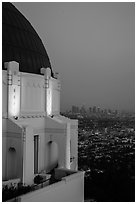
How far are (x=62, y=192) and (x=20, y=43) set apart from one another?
650 centimetres

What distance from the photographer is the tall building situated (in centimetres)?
923

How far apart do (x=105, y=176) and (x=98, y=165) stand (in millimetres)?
2117

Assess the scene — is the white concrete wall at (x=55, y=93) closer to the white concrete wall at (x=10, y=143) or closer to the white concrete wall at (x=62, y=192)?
the white concrete wall at (x=10, y=143)

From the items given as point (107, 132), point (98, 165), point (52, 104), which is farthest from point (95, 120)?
point (52, 104)

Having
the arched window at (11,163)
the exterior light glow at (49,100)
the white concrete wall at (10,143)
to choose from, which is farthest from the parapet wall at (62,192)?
the exterior light glow at (49,100)

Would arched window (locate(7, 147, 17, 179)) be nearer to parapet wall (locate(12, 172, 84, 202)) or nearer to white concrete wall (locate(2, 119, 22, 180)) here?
white concrete wall (locate(2, 119, 22, 180))

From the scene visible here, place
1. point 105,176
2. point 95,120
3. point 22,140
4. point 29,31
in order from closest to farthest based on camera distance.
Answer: point 22,140 → point 29,31 → point 105,176 → point 95,120

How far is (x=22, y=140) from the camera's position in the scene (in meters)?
9.20

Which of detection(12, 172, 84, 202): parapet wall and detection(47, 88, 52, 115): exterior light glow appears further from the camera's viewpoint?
detection(47, 88, 52, 115): exterior light glow

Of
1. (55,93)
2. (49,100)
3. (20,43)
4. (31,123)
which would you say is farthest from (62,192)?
(20,43)

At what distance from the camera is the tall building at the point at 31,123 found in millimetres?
9227

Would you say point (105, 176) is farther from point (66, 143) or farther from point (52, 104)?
point (52, 104)

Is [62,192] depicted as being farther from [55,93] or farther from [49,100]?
[55,93]

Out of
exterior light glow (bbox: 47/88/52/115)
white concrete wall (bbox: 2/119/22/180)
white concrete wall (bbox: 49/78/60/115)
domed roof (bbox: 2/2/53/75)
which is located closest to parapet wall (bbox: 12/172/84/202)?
white concrete wall (bbox: 2/119/22/180)
